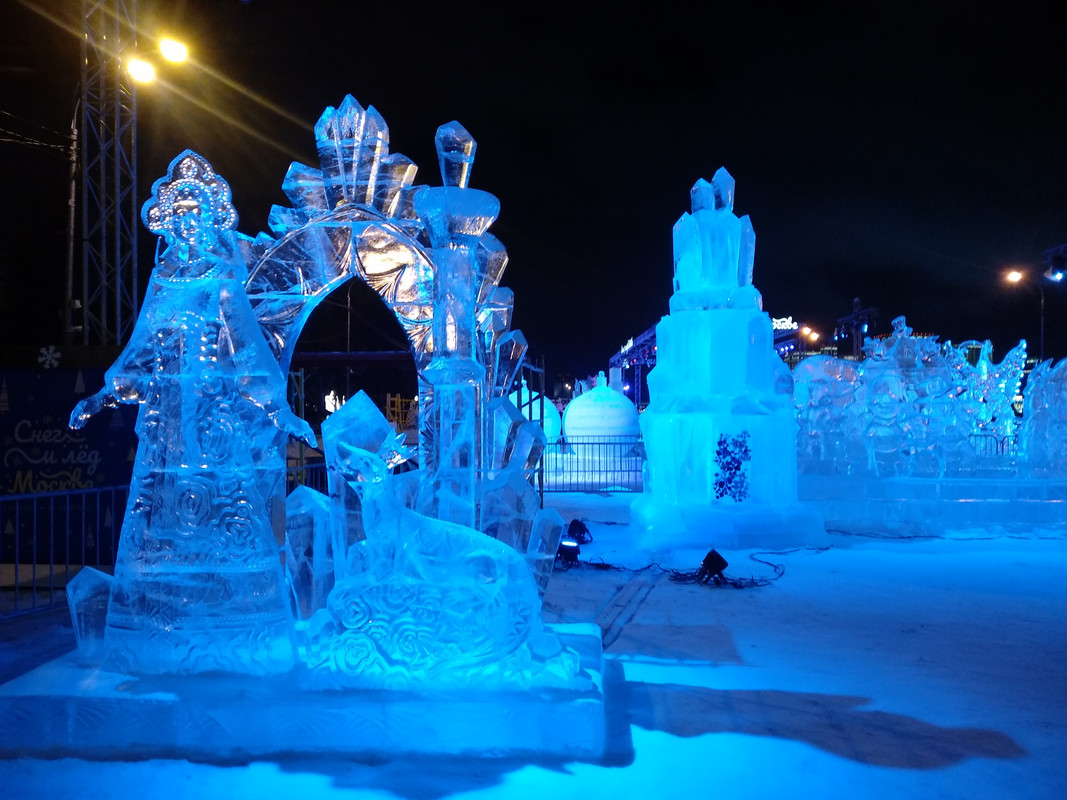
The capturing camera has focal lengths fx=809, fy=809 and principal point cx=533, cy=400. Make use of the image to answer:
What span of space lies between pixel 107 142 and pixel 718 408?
8.61 meters

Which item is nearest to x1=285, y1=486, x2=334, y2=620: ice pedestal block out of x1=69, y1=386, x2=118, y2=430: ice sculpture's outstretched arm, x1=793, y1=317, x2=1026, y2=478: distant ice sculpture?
x1=69, y1=386, x2=118, y2=430: ice sculpture's outstretched arm

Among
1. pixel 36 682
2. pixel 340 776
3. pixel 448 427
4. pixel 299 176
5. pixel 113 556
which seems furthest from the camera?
pixel 113 556

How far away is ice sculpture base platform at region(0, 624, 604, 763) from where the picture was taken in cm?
338

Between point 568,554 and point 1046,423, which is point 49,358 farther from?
point 1046,423

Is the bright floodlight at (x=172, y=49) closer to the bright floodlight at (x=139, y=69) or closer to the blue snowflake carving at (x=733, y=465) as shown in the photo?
the bright floodlight at (x=139, y=69)

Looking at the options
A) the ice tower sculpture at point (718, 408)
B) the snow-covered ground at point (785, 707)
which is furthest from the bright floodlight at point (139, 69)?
the snow-covered ground at point (785, 707)

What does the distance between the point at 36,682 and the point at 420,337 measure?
2465 mm

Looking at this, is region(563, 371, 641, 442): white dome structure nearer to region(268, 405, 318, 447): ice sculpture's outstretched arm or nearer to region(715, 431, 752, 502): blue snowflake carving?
region(715, 431, 752, 502): blue snowflake carving

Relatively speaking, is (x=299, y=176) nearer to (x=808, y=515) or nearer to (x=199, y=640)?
(x=199, y=640)

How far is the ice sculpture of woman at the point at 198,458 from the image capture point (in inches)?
143

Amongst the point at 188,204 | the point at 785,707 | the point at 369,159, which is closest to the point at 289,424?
the point at 188,204

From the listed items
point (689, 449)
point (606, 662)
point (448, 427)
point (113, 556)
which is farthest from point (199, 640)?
point (689, 449)

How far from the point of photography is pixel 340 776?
3256 mm

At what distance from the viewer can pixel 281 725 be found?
3398 millimetres
